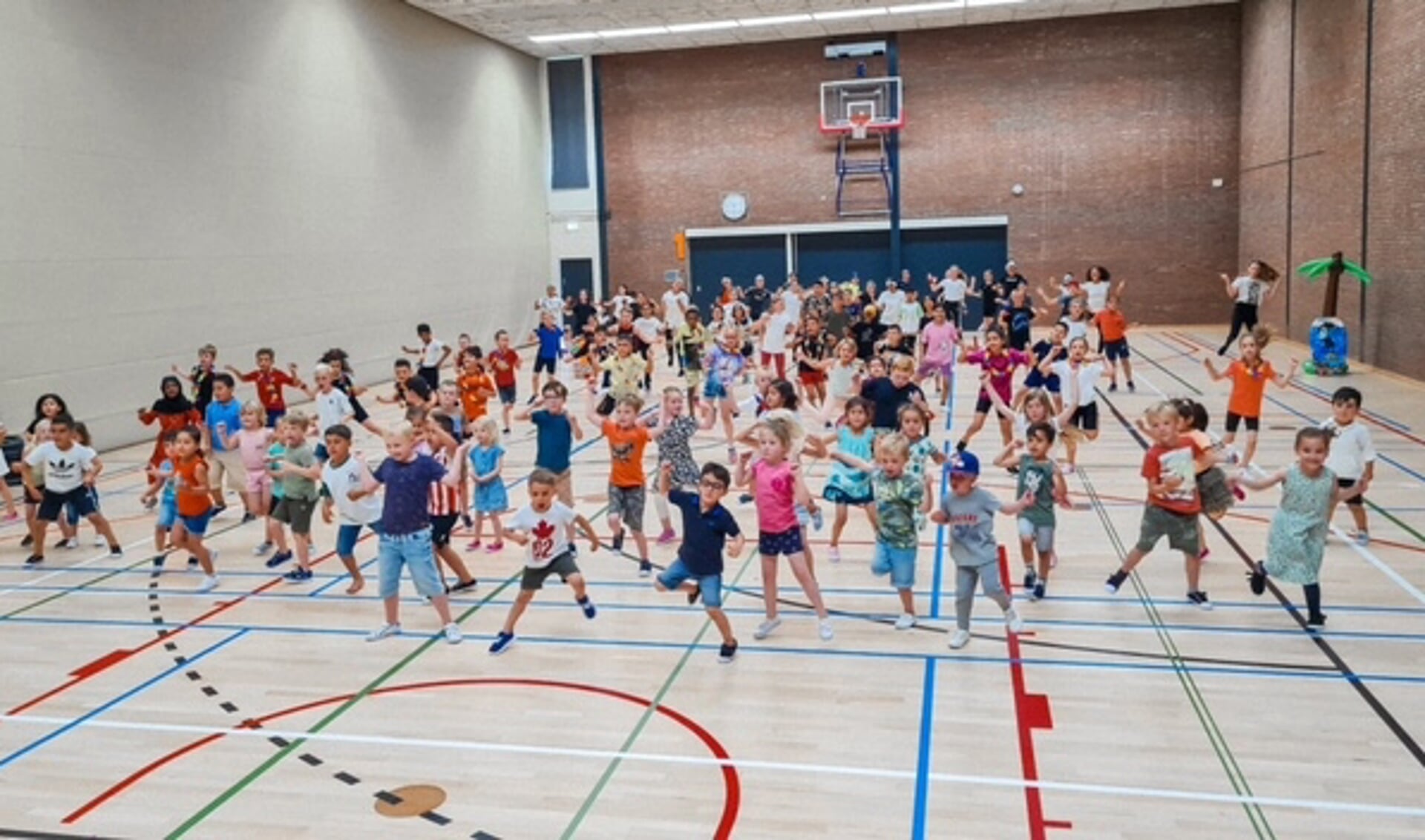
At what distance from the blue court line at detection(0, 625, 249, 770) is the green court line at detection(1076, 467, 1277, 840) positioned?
7.24 meters

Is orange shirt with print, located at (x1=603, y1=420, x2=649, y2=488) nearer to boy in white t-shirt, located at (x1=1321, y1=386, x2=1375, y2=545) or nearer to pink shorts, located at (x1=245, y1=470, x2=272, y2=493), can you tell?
pink shorts, located at (x1=245, y1=470, x2=272, y2=493)

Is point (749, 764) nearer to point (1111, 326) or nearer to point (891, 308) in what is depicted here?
point (1111, 326)

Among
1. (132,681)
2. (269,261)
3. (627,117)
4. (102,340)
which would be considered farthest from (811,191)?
(132,681)

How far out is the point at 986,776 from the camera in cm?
657

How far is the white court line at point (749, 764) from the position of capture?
6.12 metres

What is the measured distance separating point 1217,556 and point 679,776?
6.39 meters

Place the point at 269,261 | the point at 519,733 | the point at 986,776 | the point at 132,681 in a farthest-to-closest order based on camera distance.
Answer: the point at 269,261, the point at 132,681, the point at 519,733, the point at 986,776

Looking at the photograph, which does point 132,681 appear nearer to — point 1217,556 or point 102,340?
point 1217,556

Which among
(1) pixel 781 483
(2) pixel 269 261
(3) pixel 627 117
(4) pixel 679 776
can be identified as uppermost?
(3) pixel 627 117

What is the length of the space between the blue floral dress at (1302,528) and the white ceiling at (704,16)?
2400 centimetres

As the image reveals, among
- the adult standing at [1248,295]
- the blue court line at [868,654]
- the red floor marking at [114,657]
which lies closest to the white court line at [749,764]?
the red floor marking at [114,657]

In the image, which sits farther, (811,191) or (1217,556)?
(811,191)

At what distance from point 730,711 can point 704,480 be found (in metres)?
1.61

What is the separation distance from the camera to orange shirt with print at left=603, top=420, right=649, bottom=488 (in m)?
10.5
